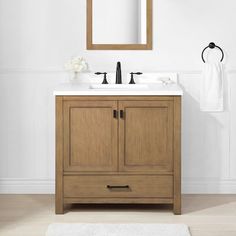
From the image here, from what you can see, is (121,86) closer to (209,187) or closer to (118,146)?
(118,146)

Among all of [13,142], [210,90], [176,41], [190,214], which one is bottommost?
[190,214]

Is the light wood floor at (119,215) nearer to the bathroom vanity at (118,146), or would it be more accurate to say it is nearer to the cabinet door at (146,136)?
the bathroom vanity at (118,146)

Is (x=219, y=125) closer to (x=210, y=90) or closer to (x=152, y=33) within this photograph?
(x=210, y=90)

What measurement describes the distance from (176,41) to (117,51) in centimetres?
42

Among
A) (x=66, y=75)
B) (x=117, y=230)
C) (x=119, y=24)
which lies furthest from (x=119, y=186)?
(x=119, y=24)

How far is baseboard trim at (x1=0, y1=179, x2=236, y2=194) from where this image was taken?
195 inches

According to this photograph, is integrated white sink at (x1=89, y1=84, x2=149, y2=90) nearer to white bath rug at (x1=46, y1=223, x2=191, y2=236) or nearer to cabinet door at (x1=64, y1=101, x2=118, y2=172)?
cabinet door at (x1=64, y1=101, x2=118, y2=172)

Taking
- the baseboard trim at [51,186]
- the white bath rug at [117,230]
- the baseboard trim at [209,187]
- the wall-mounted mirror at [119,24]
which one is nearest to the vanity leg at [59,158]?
the white bath rug at [117,230]

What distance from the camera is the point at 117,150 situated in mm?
4340

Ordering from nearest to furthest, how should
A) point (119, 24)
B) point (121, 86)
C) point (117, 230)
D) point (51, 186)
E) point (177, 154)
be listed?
point (117, 230)
point (177, 154)
point (121, 86)
point (119, 24)
point (51, 186)

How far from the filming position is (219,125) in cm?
493

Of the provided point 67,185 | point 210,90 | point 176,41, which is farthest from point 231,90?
point 67,185

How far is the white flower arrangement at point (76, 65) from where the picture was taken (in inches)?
188

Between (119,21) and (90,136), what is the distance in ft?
3.18
